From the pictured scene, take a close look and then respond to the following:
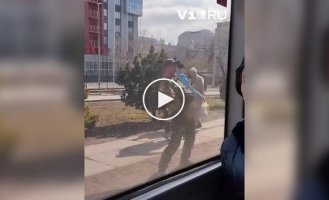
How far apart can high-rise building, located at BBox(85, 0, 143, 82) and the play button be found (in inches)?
9.6

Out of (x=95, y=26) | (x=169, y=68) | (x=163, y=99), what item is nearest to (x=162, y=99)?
(x=163, y=99)

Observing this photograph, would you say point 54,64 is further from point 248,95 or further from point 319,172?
point 319,172

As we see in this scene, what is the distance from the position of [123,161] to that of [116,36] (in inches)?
24.3

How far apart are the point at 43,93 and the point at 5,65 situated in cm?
8

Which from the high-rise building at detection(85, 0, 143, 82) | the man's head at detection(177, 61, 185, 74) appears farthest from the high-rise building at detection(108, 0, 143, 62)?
the man's head at detection(177, 61, 185, 74)

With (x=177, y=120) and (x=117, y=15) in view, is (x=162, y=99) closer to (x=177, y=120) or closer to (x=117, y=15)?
(x=177, y=120)

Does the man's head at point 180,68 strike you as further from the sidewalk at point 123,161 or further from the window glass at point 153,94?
the sidewalk at point 123,161

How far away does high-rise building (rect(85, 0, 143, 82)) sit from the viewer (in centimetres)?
172

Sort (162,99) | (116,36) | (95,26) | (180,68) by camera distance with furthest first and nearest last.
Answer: (180,68) < (162,99) < (116,36) < (95,26)

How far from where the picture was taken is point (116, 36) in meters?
1.82

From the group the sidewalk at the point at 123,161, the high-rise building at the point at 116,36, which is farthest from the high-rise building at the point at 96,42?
the sidewalk at the point at 123,161

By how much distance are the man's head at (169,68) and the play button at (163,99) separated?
3cm

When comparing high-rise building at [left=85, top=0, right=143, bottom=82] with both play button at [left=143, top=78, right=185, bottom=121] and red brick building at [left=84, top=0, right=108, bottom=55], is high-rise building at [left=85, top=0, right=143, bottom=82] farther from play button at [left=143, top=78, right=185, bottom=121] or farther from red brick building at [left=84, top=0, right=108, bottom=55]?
play button at [left=143, top=78, right=185, bottom=121]

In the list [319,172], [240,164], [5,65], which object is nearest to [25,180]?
[5,65]
